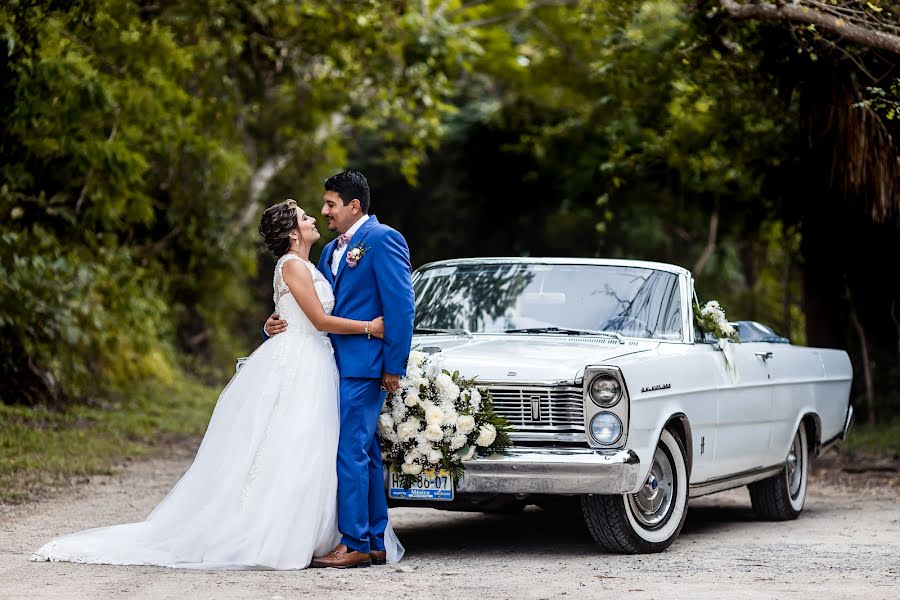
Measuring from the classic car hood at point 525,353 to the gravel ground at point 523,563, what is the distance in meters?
1.05

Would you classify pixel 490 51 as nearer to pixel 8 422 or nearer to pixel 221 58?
pixel 221 58

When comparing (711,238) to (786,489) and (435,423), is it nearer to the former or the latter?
(786,489)

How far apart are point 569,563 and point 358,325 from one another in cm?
177

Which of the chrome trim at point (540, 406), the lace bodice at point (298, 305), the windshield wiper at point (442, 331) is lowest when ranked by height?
the chrome trim at point (540, 406)

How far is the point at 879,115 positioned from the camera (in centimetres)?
1188

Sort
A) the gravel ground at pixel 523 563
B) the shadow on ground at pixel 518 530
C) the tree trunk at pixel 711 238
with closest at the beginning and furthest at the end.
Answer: the gravel ground at pixel 523 563, the shadow on ground at pixel 518 530, the tree trunk at pixel 711 238

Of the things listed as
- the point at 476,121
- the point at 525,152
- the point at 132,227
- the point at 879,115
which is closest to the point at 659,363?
the point at 879,115

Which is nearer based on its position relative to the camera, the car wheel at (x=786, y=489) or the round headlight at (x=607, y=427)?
the round headlight at (x=607, y=427)

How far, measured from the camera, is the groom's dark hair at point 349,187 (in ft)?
24.4

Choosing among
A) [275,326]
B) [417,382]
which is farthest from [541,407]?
[275,326]

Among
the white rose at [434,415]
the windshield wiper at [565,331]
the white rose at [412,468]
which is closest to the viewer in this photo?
the white rose at [434,415]

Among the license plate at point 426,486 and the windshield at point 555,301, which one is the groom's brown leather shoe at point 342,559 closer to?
the license plate at point 426,486

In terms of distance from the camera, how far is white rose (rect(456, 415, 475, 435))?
7273mm

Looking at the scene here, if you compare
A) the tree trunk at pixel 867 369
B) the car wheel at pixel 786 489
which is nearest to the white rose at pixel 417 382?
the car wheel at pixel 786 489
